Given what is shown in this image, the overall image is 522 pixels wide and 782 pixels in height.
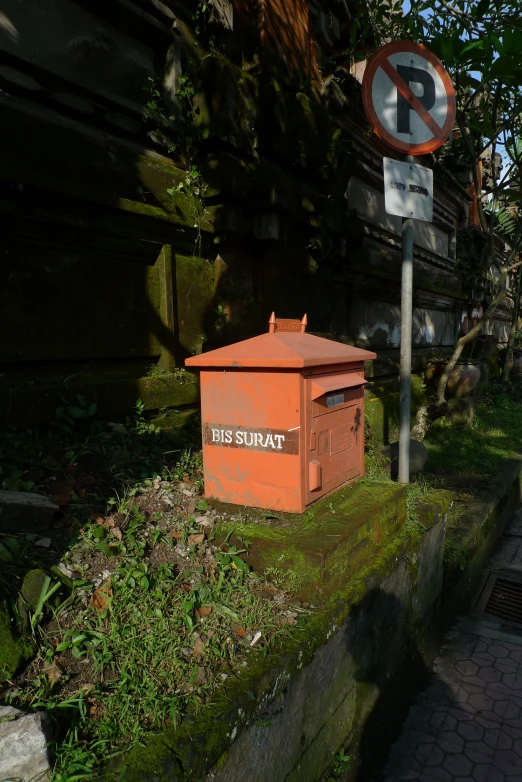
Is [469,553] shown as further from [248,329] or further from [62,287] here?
[62,287]

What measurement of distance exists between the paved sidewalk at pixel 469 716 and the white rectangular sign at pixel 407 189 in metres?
2.80

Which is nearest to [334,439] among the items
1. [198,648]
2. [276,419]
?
[276,419]

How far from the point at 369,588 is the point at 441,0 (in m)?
5.95

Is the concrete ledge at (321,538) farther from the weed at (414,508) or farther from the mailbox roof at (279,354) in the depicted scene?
the mailbox roof at (279,354)

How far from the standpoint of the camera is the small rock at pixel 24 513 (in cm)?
198

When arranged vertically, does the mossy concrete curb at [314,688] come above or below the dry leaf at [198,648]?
below

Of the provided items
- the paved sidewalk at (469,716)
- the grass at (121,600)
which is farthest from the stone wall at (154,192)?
the paved sidewalk at (469,716)

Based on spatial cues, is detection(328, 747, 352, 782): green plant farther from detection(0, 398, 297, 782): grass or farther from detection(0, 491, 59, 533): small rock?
detection(0, 491, 59, 533): small rock

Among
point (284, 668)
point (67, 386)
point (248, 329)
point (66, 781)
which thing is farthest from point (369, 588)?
point (248, 329)

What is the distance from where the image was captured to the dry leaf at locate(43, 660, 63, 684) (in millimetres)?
1500

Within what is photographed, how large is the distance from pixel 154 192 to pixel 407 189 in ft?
5.49

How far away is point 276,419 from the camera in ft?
7.44

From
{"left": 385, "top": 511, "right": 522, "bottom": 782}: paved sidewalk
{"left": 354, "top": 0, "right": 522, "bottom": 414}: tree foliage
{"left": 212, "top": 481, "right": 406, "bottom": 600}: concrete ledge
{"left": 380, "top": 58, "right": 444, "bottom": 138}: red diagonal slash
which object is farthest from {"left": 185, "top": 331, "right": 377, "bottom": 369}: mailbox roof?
{"left": 354, "top": 0, "right": 522, "bottom": 414}: tree foliage

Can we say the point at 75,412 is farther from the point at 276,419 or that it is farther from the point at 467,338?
the point at 467,338
